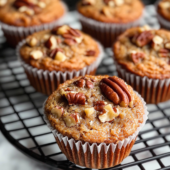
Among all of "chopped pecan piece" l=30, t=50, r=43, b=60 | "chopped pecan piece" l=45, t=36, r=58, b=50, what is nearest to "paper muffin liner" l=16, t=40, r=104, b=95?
"chopped pecan piece" l=30, t=50, r=43, b=60

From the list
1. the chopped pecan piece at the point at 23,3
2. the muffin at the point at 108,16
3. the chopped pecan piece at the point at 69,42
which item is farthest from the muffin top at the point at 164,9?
the chopped pecan piece at the point at 23,3

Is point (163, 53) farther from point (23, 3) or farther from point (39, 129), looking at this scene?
point (23, 3)

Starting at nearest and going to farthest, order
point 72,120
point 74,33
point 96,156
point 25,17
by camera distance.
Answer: point 72,120 < point 96,156 < point 74,33 < point 25,17

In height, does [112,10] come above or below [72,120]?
above

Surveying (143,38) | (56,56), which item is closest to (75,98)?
(56,56)

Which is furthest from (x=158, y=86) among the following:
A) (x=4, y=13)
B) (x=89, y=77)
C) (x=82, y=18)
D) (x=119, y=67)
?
(x=4, y=13)

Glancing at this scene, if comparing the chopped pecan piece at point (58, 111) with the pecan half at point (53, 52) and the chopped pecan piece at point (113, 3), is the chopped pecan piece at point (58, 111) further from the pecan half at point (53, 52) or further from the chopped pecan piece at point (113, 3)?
the chopped pecan piece at point (113, 3)
